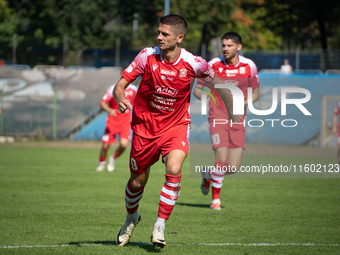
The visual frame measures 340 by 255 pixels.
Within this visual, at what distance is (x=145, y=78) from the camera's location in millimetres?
5344

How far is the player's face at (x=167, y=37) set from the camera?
5207 mm

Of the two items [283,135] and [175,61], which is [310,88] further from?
[175,61]

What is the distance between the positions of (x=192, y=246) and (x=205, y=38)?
122 ft

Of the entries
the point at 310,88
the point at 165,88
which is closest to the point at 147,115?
the point at 165,88

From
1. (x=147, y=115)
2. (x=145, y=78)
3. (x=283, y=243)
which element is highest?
(x=145, y=78)

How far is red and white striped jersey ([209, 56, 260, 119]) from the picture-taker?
8.01m

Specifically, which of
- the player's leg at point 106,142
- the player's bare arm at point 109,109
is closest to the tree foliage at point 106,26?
the player's leg at point 106,142

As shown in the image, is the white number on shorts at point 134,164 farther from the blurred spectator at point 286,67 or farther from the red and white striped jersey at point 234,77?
the blurred spectator at point 286,67

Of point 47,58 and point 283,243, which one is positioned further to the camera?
point 47,58

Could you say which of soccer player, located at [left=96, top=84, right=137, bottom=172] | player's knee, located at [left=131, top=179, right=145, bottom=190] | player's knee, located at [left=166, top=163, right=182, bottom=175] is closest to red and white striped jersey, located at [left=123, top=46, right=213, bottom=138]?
player's knee, located at [left=166, top=163, right=182, bottom=175]

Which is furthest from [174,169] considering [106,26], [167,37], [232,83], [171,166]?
[106,26]

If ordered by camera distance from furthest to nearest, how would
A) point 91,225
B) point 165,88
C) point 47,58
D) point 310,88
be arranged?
point 47,58 → point 310,88 → point 91,225 → point 165,88

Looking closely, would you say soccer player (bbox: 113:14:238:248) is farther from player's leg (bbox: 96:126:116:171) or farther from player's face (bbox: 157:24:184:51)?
player's leg (bbox: 96:126:116:171)

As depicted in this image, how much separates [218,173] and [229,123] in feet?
2.72
